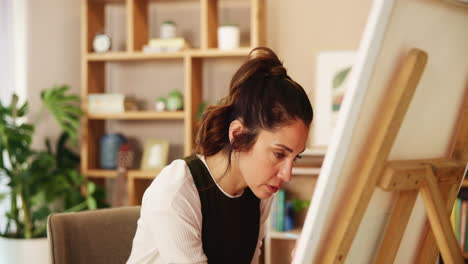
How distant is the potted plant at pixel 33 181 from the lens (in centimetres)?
317

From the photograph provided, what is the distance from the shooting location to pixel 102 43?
12.3 ft

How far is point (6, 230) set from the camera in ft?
10.7

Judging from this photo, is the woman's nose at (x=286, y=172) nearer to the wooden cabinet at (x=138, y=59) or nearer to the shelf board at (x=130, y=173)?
the wooden cabinet at (x=138, y=59)

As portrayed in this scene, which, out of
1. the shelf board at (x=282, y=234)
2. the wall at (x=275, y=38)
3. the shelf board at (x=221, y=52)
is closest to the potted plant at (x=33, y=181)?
the wall at (x=275, y=38)

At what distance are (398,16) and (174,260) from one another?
69cm

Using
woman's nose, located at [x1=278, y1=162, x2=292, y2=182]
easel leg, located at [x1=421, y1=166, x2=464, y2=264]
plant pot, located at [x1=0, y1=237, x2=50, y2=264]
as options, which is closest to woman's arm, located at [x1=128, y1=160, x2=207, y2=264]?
woman's nose, located at [x1=278, y1=162, x2=292, y2=182]

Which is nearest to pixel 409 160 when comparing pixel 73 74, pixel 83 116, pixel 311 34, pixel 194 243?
pixel 194 243

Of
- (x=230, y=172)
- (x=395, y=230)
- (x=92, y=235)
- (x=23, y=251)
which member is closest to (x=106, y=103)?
(x=23, y=251)

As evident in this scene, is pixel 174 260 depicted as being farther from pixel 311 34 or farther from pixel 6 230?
pixel 311 34

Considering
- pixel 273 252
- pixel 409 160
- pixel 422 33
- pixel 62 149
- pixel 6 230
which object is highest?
pixel 422 33

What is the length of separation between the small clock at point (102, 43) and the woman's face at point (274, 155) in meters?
2.63

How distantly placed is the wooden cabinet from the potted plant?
19 cm

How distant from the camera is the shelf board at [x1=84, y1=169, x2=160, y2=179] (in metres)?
3.64

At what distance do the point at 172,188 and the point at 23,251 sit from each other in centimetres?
205
